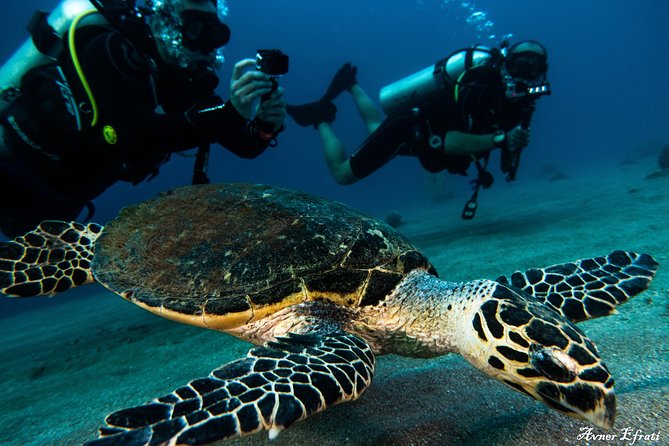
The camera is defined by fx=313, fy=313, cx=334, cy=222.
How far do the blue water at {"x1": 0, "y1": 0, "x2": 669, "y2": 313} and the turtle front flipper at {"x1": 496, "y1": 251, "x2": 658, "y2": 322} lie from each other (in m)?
43.7

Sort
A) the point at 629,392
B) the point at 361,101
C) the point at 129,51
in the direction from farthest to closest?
the point at 361,101 → the point at 129,51 → the point at 629,392

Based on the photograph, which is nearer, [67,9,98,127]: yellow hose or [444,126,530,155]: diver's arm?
[67,9,98,127]: yellow hose

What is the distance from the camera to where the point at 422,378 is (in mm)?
2102

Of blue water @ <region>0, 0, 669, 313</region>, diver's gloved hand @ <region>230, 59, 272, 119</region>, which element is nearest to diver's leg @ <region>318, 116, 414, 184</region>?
diver's gloved hand @ <region>230, 59, 272, 119</region>

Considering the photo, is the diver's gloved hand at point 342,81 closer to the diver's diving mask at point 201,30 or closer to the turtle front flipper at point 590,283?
the diver's diving mask at point 201,30

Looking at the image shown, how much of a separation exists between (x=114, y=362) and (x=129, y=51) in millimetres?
3514

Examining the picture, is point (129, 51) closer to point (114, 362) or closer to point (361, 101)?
point (114, 362)

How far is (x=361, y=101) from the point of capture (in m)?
8.82

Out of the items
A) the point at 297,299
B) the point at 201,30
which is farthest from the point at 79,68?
the point at 297,299

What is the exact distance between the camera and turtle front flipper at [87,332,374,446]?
1.08 meters

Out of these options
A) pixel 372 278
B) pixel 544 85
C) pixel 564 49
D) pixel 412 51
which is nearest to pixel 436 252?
pixel 544 85

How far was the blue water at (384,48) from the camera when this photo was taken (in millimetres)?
55531

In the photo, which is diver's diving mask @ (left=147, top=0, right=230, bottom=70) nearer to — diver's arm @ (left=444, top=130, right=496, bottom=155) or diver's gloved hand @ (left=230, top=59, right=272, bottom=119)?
diver's gloved hand @ (left=230, top=59, right=272, bottom=119)

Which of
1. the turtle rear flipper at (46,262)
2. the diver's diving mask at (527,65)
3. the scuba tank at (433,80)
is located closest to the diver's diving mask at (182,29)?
the turtle rear flipper at (46,262)
